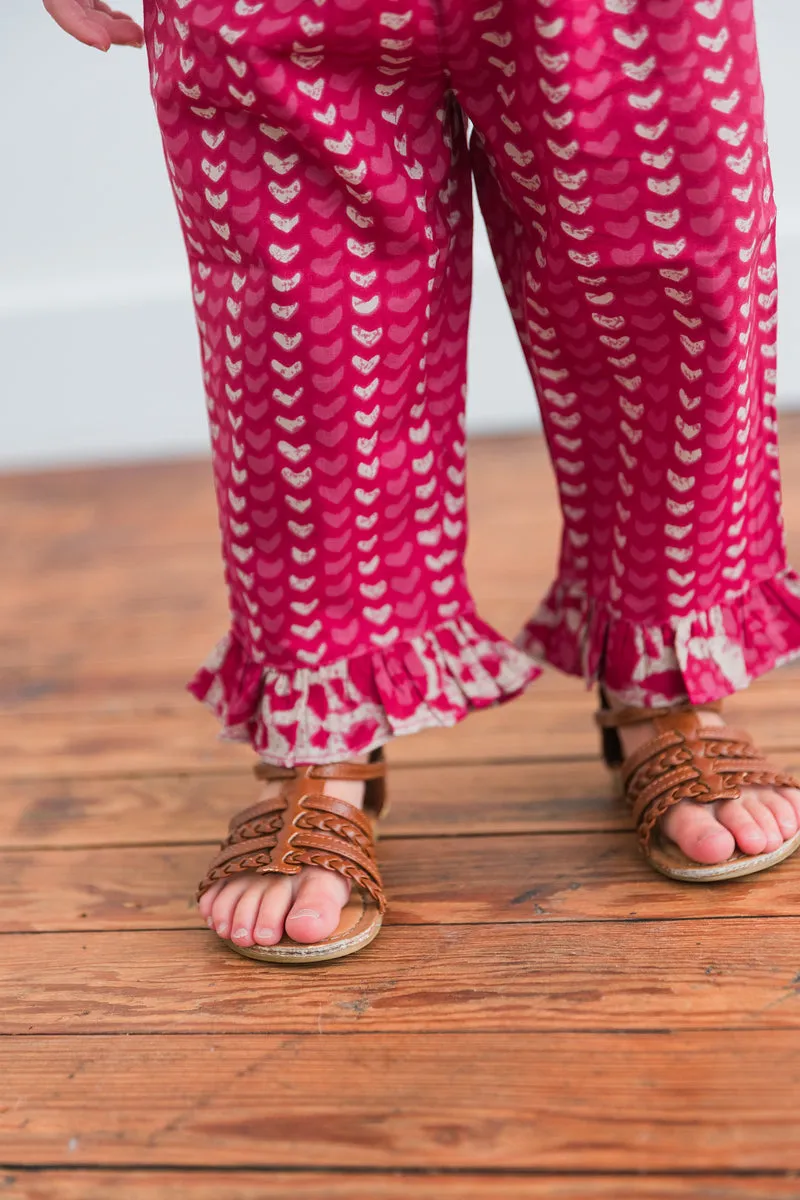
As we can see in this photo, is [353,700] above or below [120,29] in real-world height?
below

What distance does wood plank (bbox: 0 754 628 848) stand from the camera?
89 cm

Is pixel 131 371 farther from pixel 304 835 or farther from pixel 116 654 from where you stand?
pixel 304 835

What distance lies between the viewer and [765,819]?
785 millimetres

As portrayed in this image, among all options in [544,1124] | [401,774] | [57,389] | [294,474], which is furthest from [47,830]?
[57,389]

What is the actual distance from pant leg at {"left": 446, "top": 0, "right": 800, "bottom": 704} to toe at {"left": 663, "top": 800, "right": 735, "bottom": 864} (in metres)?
0.08

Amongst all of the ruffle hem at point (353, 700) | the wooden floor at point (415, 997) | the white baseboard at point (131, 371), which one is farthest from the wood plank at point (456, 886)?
the white baseboard at point (131, 371)

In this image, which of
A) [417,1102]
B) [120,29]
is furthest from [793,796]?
[120,29]

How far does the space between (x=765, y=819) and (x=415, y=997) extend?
0.27m

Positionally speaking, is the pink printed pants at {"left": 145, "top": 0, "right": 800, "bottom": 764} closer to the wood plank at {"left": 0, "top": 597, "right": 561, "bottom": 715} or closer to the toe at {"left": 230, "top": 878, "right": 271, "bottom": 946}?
the toe at {"left": 230, "top": 878, "right": 271, "bottom": 946}

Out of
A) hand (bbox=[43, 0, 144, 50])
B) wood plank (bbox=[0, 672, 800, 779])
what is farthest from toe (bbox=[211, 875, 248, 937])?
hand (bbox=[43, 0, 144, 50])

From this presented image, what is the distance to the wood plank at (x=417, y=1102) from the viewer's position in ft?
1.93

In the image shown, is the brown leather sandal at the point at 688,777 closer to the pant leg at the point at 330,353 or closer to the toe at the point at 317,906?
the pant leg at the point at 330,353

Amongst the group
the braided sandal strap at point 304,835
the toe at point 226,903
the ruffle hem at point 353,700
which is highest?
the ruffle hem at point 353,700

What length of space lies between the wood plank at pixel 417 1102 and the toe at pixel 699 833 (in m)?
0.14
